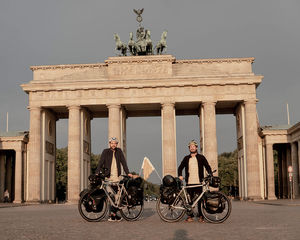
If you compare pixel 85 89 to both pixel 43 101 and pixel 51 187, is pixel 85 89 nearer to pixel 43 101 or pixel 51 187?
pixel 43 101

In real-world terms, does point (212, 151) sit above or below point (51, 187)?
above

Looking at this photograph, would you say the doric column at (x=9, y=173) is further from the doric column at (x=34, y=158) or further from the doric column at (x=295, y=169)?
the doric column at (x=295, y=169)

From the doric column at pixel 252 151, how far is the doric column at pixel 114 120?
46.9 feet

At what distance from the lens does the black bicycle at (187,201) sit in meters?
13.4

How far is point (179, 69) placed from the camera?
176 ft

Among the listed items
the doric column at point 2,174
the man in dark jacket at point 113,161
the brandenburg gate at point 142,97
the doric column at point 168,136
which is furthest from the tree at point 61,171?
the man in dark jacket at point 113,161

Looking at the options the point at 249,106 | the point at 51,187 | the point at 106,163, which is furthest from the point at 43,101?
the point at 106,163

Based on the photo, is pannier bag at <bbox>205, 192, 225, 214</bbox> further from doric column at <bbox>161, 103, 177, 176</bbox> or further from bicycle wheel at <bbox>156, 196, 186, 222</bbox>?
doric column at <bbox>161, 103, 177, 176</bbox>

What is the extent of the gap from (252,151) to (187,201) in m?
38.3

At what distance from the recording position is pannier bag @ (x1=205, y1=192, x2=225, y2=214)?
13359 millimetres

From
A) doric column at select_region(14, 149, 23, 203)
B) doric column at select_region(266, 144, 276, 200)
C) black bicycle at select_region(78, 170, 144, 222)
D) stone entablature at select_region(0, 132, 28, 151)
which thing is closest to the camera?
black bicycle at select_region(78, 170, 144, 222)

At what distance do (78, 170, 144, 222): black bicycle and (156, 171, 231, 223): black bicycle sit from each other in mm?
852

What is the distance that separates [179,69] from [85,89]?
1102 centimetres

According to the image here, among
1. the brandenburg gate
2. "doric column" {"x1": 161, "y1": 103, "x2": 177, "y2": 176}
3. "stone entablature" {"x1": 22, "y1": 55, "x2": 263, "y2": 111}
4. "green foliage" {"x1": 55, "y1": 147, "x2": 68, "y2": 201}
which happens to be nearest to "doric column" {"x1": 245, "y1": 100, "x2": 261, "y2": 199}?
the brandenburg gate
